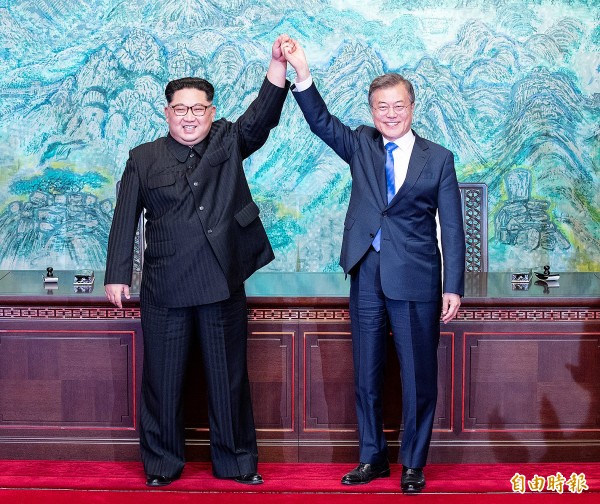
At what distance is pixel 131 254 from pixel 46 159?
223 centimetres

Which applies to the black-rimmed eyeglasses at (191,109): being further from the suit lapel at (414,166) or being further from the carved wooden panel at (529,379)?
the carved wooden panel at (529,379)

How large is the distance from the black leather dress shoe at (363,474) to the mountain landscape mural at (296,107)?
2036mm

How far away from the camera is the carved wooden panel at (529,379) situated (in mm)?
3701

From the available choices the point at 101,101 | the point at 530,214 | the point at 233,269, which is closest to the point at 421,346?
the point at 233,269

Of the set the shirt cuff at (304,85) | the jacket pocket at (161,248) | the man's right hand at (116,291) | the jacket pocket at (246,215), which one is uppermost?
the shirt cuff at (304,85)

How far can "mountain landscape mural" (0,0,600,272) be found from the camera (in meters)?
5.26

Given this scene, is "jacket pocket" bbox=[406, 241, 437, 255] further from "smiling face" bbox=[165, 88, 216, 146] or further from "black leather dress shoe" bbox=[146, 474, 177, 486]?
"black leather dress shoe" bbox=[146, 474, 177, 486]

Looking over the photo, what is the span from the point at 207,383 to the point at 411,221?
0.98 m

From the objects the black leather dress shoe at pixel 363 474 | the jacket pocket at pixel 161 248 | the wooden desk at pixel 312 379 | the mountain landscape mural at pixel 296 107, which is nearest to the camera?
the jacket pocket at pixel 161 248

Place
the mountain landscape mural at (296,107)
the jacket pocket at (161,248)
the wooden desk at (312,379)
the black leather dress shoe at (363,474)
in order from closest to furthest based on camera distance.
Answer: the jacket pocket at (161,248) < the black leather dress shoe at (363,474) < the wooden desk at (312,379) < the mountain landscape mural at (296,107)

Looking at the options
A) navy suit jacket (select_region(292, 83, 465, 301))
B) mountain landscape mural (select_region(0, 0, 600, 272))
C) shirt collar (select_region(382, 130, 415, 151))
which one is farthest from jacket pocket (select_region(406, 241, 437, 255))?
mountain landscape mural (select_region(0, 0, 600, 272))

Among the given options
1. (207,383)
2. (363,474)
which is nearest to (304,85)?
(207,383)

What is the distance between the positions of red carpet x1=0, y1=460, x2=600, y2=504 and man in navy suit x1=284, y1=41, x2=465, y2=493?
161 millimetres

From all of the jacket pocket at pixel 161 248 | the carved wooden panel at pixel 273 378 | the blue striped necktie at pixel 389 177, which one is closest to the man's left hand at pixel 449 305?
the blue striped necktie at pixel 389 177
